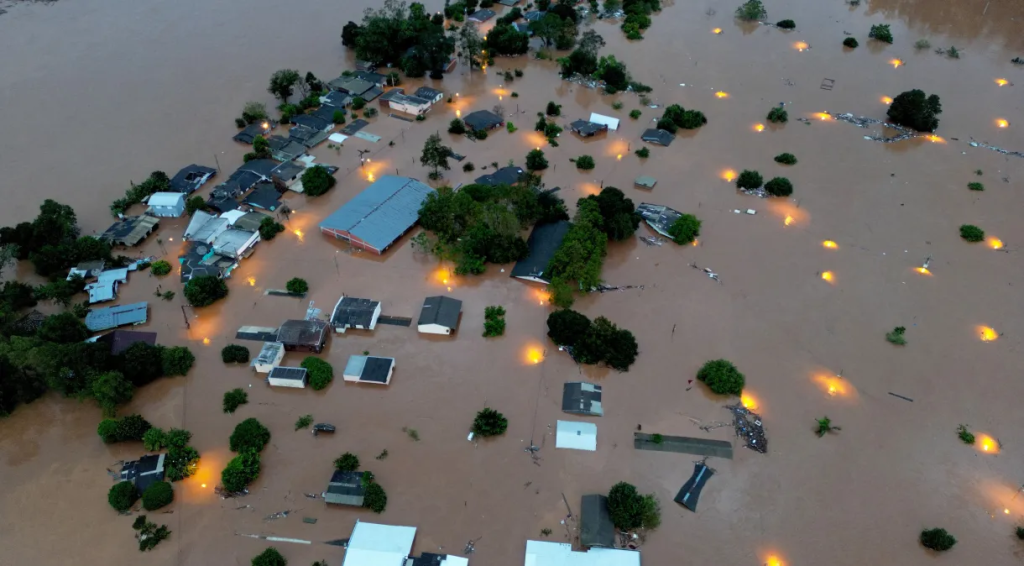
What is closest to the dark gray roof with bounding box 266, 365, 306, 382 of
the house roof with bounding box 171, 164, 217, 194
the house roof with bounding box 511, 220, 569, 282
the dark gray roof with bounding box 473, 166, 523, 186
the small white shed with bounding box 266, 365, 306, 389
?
the small white shed with bounding box 266, 365, 306, 389

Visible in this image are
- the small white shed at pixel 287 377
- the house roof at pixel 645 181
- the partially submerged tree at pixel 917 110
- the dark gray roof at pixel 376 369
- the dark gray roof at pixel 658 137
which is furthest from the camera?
the partially submerged tree at pixel 917 110

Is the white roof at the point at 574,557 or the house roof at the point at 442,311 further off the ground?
the house roof at the point at 442,311

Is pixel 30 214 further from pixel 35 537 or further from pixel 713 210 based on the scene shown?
pixel 713 210

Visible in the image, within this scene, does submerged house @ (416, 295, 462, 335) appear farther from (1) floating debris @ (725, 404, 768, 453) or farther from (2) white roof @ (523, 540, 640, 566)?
(1) floating debris @ (725, 404, 768, 453)

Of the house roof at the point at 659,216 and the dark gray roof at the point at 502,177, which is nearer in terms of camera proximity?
the house roof at the point at 659,216

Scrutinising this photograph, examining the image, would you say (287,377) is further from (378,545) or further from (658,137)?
(658,137)

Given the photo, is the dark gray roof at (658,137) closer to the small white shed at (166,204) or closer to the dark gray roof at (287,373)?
the dark gray roof at (287,373)

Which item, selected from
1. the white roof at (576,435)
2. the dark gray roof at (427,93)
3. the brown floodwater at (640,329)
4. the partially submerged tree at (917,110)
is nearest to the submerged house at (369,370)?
the brown floodwater at (640,329)
